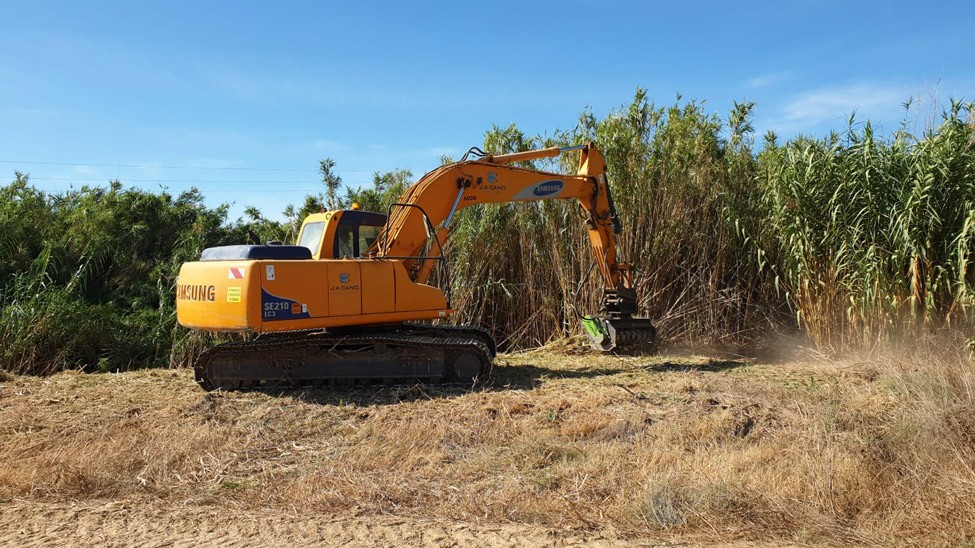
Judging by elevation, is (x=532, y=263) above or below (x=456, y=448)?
above

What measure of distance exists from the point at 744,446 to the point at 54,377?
733cm

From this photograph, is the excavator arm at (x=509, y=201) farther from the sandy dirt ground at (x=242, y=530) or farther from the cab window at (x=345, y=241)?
the sandy dirt ground at (x=242, y=530)

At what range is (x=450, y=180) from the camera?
24.6ft

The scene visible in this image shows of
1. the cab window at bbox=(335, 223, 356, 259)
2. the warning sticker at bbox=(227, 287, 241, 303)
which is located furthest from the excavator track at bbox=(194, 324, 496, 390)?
the cab window at bbox=(335, 223, 356, 259)

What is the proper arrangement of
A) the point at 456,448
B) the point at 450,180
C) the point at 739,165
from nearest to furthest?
the point at 456,448 < the point at 450,180 < the point at 739,165

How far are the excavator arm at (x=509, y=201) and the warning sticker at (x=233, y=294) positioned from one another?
1.46 metres

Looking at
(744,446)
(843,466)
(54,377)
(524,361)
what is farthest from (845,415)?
(54,377)

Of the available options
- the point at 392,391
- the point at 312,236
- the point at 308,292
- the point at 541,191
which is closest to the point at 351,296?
the point at 308,292

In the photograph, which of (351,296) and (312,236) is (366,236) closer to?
(312,236)

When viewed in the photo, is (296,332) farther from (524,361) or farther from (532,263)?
(532,263)

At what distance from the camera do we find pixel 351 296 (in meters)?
6.63

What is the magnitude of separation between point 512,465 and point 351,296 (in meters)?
2.94

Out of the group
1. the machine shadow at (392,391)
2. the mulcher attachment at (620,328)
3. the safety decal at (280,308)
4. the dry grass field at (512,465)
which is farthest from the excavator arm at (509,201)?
the dry grass field at (512,465)

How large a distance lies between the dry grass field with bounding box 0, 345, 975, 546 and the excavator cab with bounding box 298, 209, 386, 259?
155cm
